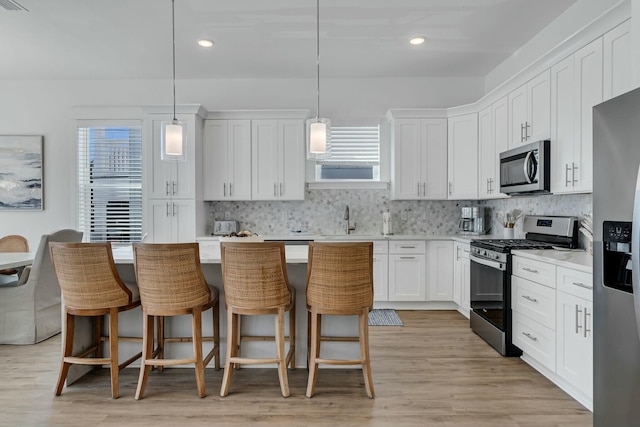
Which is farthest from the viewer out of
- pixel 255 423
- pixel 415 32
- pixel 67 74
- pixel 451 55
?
pixel 67 74

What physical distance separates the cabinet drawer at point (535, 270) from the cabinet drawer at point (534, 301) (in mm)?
40

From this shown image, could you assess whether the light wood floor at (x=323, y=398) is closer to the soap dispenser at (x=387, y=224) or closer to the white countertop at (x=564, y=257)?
the white countertop at (x=564, y=257)

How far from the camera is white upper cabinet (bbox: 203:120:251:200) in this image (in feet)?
16.0

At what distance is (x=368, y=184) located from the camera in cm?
516

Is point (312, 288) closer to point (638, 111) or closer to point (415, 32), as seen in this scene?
point (638, 111)

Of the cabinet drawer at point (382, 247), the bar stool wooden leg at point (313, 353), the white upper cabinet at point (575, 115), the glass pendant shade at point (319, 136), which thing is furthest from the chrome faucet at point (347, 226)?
the bar stool wooden leg at point (313, 353)

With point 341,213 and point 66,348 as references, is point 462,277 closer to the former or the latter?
point 341,213

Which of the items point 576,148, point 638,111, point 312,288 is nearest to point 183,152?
point 312,288

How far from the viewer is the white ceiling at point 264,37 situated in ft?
10.9

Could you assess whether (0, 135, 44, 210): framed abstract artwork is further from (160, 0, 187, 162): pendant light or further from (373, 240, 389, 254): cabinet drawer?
(373, 240, 389, 254): cabinet drawer

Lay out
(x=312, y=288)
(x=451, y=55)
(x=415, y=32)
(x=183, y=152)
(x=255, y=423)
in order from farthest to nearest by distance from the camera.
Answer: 1. (x=451, y=55)
2. (x=415, y=32)
3. (x=183, y=152)
4. (x=312, y=288)
5. (x=255, y=423)

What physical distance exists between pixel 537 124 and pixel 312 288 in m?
2.48

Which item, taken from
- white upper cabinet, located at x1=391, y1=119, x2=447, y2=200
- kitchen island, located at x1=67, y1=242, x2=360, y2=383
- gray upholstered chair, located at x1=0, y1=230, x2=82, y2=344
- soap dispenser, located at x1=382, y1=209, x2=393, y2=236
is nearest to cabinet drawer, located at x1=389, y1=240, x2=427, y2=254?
soap dispenser, located at x1=382, y1=209, x2=393, y2=236

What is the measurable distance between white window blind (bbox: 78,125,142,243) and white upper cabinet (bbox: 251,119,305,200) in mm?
1643
